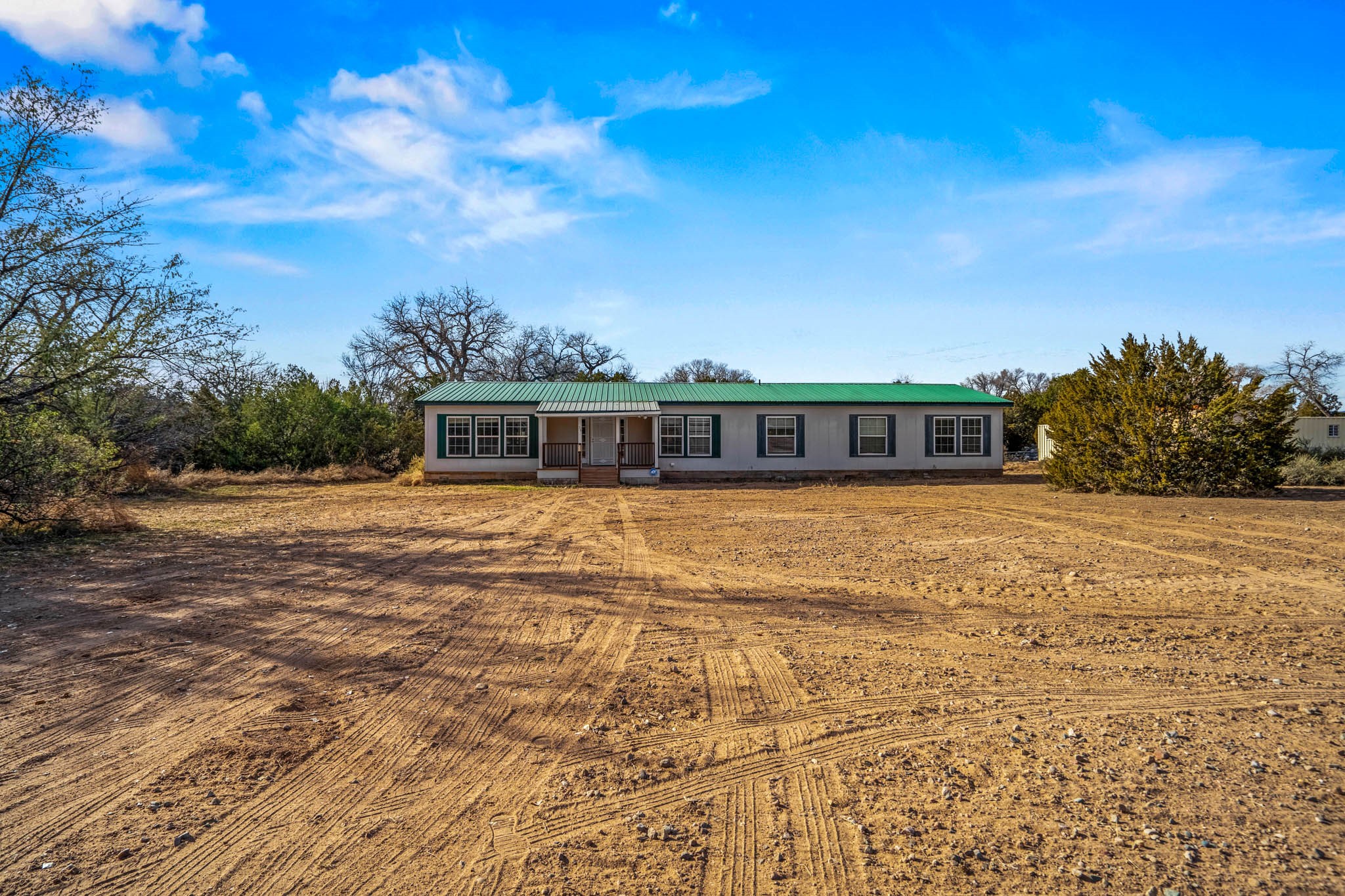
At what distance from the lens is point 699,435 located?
23.5 m

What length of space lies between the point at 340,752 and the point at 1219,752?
4345 millimetres

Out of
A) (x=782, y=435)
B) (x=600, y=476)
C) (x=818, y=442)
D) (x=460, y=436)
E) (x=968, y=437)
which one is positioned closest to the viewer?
(x=600, y=476)

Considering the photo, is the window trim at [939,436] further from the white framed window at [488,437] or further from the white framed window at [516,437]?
the white framed window at [488,437]

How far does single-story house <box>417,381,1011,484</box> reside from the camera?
22.8 m

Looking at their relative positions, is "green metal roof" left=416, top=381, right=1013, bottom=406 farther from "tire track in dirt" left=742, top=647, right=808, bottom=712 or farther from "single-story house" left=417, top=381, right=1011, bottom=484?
"tire track in dirt" left=742, top=647, right=808, bottom=712

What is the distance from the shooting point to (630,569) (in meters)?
8.34

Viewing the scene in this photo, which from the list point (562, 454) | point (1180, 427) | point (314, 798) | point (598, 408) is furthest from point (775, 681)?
point (562, 454)

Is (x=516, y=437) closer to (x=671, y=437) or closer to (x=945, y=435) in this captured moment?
(x=671, y=437)

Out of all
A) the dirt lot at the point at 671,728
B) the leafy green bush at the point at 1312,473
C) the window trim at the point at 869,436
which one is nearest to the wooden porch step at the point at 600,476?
the window trim at the point at 869,436

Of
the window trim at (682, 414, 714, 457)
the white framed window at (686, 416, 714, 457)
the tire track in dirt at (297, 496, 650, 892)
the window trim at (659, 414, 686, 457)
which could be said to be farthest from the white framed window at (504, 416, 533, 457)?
the tire track in dirt at (297, 496, 650, 892)

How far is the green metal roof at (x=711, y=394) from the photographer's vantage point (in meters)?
23.5

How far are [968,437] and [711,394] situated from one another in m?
9.10

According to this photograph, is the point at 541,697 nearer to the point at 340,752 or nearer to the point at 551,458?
the point at 340,752

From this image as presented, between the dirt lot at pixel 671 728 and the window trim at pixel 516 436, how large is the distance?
48.7 ft
